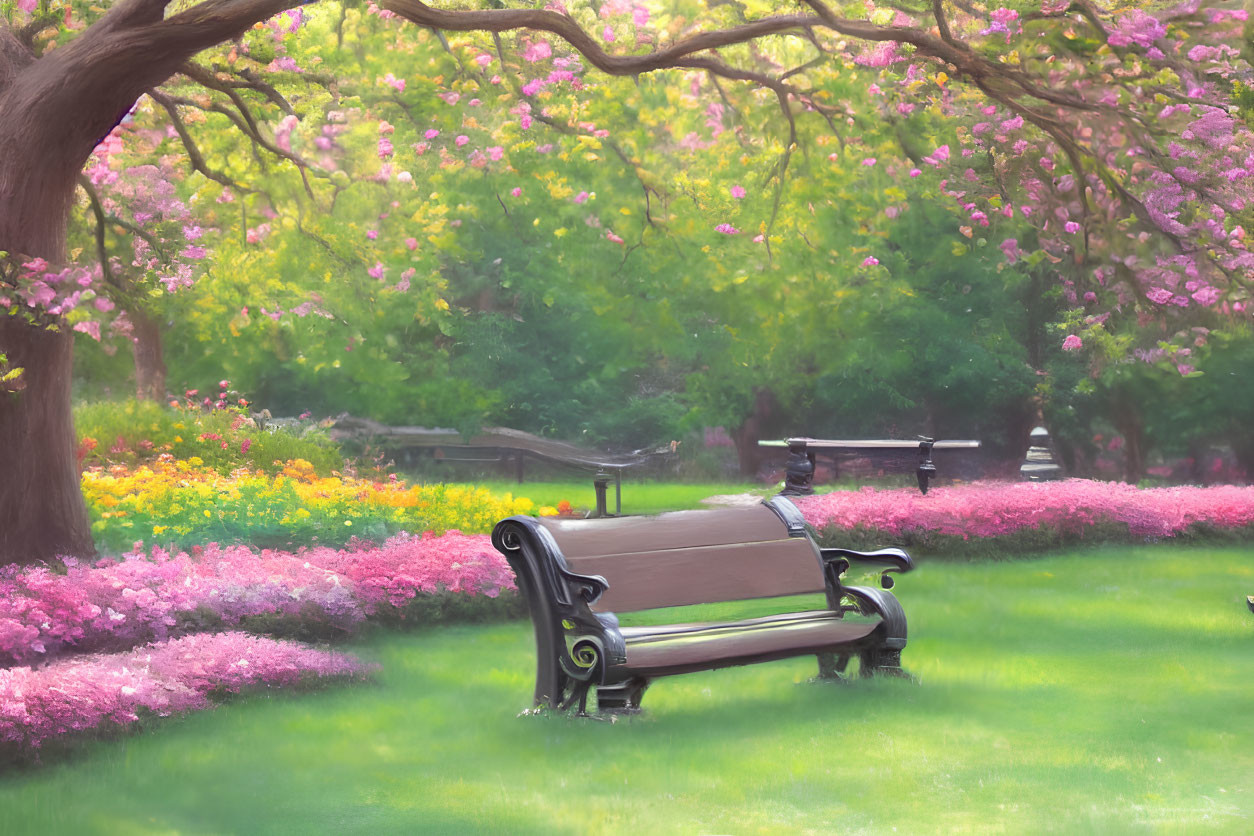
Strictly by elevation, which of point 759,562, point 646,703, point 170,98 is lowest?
point 646,703

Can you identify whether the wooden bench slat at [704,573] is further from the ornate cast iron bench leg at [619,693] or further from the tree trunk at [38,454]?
the tree trunk at [38,454]

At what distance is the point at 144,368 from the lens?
24016mm

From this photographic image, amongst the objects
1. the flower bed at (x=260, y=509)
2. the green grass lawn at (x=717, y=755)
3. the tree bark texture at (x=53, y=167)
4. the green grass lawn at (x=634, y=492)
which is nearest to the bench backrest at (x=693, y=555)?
the green grass lawn at (x=717, y=755)

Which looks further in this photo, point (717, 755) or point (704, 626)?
point (704, 626)

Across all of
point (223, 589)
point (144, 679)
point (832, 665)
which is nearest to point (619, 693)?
point (832, 665)

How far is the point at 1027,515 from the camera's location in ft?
48.4

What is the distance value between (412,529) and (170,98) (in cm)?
432

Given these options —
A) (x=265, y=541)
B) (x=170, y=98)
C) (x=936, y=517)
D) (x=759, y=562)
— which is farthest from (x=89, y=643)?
(x=936, y=517)

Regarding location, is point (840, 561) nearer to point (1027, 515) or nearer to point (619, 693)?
point (619, 693)

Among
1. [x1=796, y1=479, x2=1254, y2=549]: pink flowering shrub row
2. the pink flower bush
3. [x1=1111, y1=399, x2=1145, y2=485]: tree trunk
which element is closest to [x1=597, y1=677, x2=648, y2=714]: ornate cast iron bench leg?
[x1=796, y1=479, x2=1254, y2=549]: pink flowering shrub row

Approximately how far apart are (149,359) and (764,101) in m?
15.1

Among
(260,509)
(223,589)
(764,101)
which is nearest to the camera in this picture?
(223,589)

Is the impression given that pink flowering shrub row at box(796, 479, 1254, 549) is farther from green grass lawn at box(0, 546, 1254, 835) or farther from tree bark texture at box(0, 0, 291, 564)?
tree bark texture at box(0, 0, 291, 564)

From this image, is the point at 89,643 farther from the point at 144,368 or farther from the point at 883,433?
the point at 883,433
